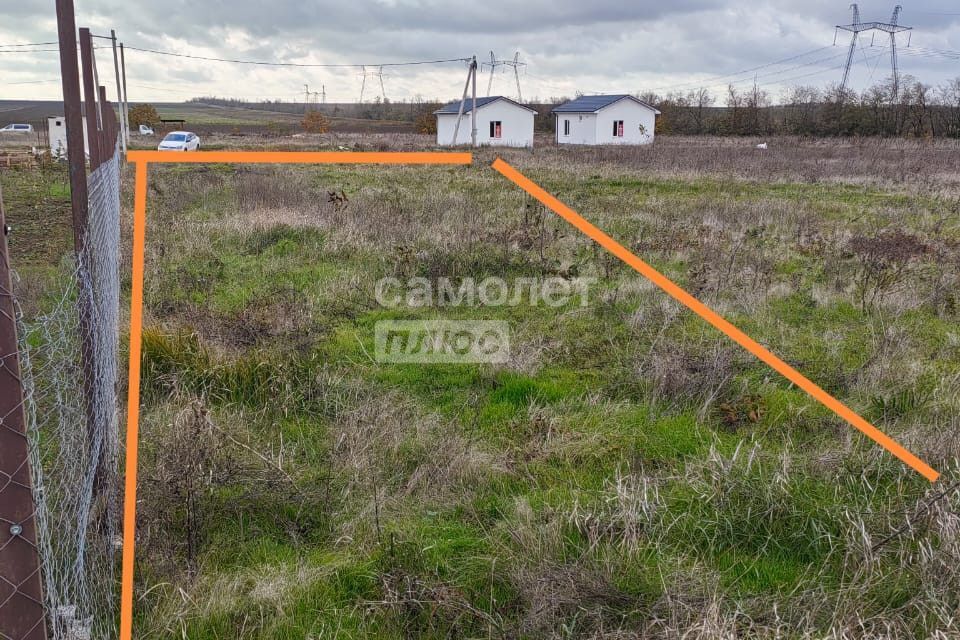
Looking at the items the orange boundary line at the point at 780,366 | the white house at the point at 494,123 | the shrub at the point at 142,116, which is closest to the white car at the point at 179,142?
the white house at the point at 494,123

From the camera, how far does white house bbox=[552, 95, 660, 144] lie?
1646 inches

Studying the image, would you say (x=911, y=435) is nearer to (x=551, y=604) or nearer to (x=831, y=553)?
(x=831, y=553)

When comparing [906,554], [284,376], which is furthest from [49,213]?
[906,554]

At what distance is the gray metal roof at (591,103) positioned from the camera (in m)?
41.7

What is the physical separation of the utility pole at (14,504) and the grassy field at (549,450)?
3.14 feet

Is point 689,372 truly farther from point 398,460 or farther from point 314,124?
point 314,124

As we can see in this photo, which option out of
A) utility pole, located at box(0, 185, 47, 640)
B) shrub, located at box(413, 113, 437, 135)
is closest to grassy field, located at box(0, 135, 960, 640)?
utility pole, located at box(0, 185, 47, 640)

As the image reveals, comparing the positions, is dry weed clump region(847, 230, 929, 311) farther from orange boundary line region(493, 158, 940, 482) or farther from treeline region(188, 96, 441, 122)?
treeline region(188, 96, 441, 122)

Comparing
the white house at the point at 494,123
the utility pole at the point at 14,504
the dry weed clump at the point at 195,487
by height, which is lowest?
the dry weed clump at the point at 195,487

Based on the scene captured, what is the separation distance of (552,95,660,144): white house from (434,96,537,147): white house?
2885 mm

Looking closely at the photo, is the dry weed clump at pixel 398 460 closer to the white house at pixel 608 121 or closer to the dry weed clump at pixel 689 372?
the dry weed clump at pixel 689 372

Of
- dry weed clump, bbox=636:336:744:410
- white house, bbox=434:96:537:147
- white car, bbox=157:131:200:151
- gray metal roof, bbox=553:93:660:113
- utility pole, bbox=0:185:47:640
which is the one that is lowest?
dry weed clump, bbox=636:336:744:410

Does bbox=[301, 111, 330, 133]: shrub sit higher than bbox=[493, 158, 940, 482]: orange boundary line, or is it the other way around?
bbox=[301, 111, 330, 133]: shrub

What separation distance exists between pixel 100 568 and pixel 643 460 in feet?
9.31
